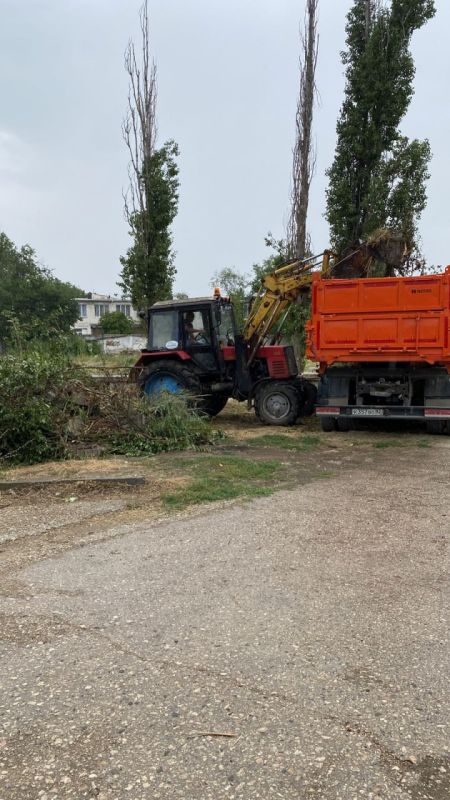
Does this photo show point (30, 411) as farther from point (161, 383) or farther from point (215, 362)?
point (215, 362)

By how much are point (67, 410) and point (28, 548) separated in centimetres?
436

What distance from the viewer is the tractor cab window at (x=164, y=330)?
12.4 metres

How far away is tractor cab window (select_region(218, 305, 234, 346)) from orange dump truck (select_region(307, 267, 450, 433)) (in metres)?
2.04

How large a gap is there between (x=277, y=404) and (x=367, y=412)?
2059mm

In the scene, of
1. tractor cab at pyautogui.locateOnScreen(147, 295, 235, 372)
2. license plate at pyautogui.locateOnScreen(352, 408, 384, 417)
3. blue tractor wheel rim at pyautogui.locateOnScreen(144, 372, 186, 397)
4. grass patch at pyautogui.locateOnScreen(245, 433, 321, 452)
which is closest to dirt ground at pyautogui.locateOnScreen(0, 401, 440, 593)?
grass patch at pyautogui.locateOnScreen(245, 433, 321, 452)

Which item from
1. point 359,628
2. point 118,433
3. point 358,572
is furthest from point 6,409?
point 359,628

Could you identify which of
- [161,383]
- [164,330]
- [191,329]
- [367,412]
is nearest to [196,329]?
[191,329]

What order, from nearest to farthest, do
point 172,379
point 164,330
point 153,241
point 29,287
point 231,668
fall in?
point 231,668
point 172,379
point 164,330
point 153,241
point 29,287

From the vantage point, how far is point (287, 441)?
34.6ft

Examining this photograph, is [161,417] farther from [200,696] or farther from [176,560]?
[200,696]

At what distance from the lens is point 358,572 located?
15.1 ft

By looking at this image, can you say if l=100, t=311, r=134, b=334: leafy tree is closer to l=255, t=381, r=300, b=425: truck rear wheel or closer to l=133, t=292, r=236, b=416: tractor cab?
l=133, t=292, r=236, b=416: tractor cab

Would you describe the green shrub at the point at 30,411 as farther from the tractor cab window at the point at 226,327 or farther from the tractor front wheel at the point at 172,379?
the tractor cab window at the point at 226,327

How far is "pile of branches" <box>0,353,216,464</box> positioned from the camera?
888 cm
